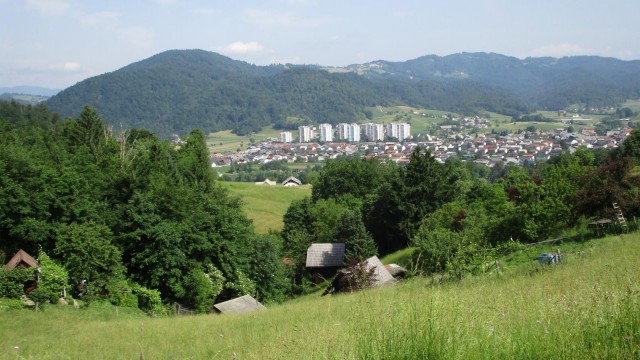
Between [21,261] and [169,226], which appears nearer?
[21,261]

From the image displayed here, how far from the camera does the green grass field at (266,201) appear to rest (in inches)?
2542

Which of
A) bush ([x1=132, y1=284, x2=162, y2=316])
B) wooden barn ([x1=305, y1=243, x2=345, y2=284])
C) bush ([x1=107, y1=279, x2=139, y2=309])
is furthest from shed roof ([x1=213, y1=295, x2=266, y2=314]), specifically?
wooden barn ([x1=305, y1=243, x2=345, y2=284])

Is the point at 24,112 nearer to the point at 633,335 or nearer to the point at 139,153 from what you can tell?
the point at 139,153

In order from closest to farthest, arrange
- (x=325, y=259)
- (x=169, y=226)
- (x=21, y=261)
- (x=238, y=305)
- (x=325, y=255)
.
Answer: (x=238, y=305) → (x=21, y=261) → (x=169, y=226) → (x=325, y=259) → (x=325, y=255)

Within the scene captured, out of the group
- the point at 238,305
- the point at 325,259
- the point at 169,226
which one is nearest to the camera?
the point at 238,305

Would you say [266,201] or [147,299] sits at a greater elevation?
[147,299]

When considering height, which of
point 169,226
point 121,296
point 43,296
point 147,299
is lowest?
point 147,299

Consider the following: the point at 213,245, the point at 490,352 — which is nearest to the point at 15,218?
the point at 213,245

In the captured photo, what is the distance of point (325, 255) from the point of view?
119 feet

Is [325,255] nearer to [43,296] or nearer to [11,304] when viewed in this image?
[43,296]

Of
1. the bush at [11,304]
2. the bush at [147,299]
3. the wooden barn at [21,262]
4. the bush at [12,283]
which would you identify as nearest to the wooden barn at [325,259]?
the bush at [147,299]

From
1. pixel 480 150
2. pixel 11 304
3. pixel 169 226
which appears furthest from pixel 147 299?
pixel 480 150

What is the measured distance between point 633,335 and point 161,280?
22947 mm

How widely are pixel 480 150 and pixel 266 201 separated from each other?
10700 centimetres
